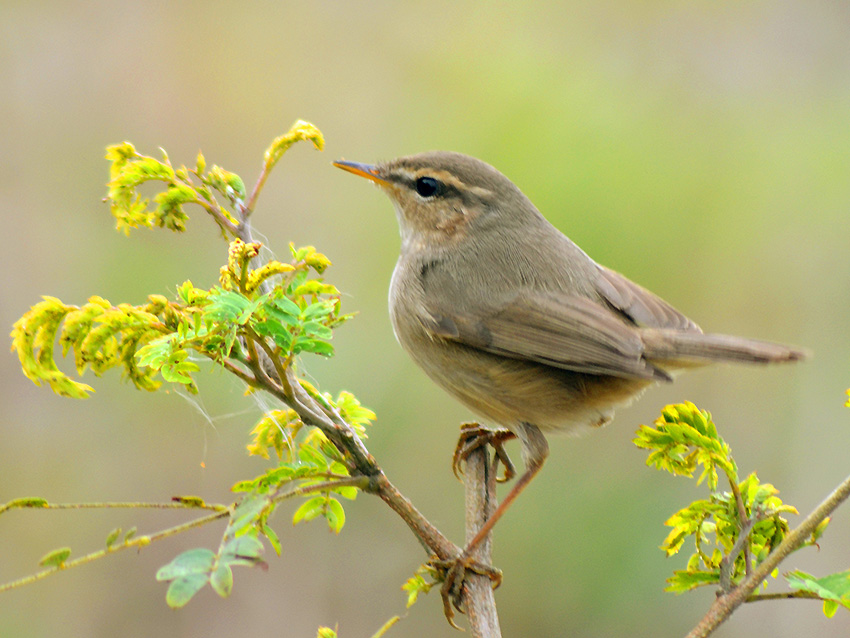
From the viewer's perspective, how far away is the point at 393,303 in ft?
10.8

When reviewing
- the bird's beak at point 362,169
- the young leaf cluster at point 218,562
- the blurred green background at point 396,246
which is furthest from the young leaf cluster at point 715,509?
the blurred green background at point 396,246

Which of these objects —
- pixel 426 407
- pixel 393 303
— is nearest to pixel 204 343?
pixel 393 303

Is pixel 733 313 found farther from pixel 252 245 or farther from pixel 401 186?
pixel 252 245

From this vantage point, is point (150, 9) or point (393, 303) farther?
point (150, 9)

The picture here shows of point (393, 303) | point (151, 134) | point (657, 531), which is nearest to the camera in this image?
point (393, 303)

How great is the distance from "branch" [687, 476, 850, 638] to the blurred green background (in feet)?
9.37

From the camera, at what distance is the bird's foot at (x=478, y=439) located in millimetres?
2934

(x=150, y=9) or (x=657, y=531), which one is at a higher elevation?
(x=150, y=9)

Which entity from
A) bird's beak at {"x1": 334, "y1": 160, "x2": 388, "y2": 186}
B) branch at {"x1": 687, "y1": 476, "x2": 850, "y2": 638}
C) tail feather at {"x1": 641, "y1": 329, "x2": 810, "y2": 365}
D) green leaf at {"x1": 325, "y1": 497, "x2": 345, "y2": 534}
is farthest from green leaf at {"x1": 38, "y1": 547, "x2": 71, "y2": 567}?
bird's beak at {"x1": 334, "y1": 160, "x2": 388, "y2": 186}

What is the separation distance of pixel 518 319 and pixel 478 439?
18.7 inches

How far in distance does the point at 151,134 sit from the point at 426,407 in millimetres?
2653

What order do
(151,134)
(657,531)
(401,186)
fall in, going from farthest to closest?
(151,134)
(657,531)
(401,186)

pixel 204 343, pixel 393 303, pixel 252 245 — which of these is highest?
pixel 252 245

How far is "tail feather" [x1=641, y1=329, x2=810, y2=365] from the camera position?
238 cm
